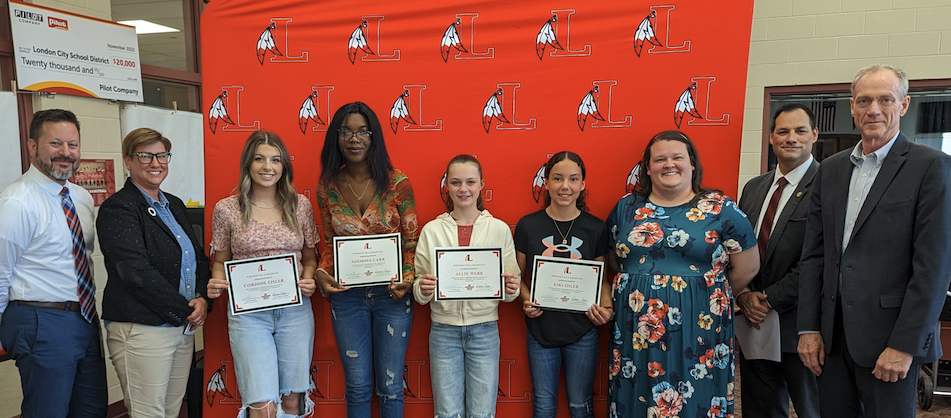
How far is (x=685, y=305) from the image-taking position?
6.67 ft

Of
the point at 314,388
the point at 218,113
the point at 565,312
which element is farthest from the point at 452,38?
the point at 314,388

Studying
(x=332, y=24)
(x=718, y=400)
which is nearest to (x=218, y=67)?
(x=332, y=24)

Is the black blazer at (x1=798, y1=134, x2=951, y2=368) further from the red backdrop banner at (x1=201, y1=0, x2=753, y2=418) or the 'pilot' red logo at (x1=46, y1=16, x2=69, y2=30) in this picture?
the 'pilot' red logo at (x1=46, y1=16, x2=69, y2=30)

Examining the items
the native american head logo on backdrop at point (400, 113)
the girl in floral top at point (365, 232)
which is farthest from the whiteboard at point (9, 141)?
the native american head logo on backdrop at point (400, 113)

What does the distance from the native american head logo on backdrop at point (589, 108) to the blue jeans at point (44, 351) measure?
2594 mm

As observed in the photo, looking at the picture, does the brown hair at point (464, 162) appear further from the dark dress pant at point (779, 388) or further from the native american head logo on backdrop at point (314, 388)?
the dark dress pant at point (779, 388)

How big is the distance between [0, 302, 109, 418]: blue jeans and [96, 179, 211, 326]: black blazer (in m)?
0.21

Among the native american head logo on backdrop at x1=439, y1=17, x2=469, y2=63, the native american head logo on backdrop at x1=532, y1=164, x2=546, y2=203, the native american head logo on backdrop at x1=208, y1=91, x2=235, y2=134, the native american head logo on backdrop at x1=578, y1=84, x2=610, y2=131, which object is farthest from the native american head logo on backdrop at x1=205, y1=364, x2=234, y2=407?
the native american head logo on backdrop at x1=578, y1=84, x2=610, y2=131

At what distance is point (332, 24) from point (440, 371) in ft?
6.23

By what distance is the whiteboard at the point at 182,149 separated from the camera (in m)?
3.68

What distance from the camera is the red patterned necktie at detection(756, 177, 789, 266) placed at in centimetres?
224

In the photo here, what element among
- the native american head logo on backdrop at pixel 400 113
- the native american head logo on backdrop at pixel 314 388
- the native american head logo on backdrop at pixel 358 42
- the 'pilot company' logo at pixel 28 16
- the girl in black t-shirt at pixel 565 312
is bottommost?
the native american head logo on backdrop at pixel 314 388

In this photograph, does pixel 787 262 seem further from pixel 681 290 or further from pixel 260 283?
pixel 260 283

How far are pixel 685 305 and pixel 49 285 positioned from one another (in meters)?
2.79
